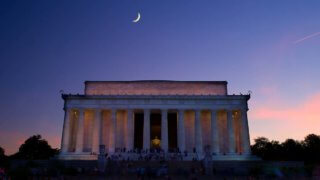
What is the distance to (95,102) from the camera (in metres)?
60.2

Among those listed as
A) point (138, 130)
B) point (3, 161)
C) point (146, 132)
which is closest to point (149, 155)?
point (146, 132)

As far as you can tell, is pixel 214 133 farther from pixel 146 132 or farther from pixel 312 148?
pixel 312 148

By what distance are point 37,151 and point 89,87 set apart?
23.4 metres

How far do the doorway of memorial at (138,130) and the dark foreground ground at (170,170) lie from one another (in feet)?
58.3

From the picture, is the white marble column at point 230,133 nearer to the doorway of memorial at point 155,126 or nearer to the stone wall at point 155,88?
the stone wall at point 155,88

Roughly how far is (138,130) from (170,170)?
22699mm

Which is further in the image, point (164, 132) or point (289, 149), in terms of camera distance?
point (289, 149)

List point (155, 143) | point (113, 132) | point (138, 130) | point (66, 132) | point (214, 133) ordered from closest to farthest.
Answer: point (66, 132), point (113, 132), point (214, 133), point (155, 143), point (138, 130)

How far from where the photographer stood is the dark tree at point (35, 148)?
3046 inches

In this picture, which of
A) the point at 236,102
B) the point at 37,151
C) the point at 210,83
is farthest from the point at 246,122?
the point at 37,151

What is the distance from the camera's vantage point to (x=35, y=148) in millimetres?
79125

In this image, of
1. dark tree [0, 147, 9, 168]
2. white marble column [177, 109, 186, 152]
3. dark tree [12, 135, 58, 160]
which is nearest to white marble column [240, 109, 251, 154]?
white marble column [177, 109, 186, 152]

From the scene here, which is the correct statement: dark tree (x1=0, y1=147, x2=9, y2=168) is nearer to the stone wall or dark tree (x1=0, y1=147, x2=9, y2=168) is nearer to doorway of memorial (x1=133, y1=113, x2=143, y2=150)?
the stone wall

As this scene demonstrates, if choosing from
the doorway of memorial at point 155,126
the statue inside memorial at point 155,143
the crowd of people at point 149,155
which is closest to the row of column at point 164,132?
the crowd of people at point 149,155
